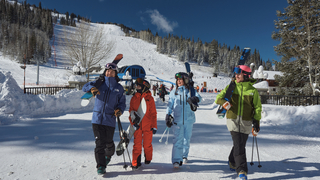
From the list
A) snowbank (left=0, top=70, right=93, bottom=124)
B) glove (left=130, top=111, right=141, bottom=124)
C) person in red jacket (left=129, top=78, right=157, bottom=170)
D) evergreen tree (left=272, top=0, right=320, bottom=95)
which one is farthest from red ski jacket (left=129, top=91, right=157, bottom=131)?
evergreen tree (left=272, top=0, right=320, bottom=95)

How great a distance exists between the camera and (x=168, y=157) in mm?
3592

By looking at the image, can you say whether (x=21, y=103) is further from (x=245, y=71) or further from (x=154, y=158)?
(x=245, y=71)

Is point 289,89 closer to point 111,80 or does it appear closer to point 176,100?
point 176,100

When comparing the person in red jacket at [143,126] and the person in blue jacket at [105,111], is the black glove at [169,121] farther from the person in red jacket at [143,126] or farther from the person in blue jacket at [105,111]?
the person in blue jacket at [105,111]

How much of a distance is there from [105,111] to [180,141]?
150cm

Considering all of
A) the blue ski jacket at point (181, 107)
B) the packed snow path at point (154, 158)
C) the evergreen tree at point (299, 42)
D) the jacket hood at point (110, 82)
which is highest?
the evergreen tree at point (299, 42)

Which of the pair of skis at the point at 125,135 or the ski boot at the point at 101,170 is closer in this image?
the ski boot at the point at 101,170

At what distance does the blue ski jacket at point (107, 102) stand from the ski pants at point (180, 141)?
3.74 ft

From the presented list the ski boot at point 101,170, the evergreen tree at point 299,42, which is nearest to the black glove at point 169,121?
the ski boot at point 101,170

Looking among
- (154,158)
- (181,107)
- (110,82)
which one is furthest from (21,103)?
(181,107)

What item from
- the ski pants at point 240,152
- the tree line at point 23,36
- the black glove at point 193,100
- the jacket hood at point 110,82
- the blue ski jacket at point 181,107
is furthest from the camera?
the tree line at point 23,36

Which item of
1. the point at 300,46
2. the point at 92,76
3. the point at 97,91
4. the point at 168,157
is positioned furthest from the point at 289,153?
the point at 92,76

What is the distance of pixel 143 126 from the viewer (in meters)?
3.02

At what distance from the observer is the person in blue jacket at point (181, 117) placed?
10.2 ft
